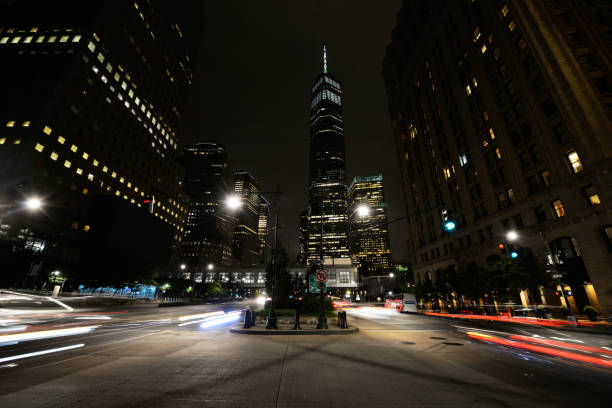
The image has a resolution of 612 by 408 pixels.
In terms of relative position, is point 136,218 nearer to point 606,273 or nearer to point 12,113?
point 12,113

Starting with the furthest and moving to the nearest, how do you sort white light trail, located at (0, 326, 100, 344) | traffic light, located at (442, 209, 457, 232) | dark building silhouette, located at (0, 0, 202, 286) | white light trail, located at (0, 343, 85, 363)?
1. dark building silhouette, located at (0, 0, 202, 286)
2. traffic light, located at (442, 209, 457, 232)
3. white light trail, located at (0, 326, 100, 344)
4. white light trail, located at (0, 343, 85, 363)

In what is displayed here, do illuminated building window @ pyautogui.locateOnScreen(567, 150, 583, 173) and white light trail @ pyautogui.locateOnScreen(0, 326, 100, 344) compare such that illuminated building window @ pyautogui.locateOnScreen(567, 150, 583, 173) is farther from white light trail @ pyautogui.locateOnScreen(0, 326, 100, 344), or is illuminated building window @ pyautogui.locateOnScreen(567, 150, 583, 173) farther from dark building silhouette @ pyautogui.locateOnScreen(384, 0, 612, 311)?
white light trail @ pyautogui.locateOnScreen(0, 326, 100, 344)

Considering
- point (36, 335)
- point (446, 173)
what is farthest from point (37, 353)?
point (446, 173)

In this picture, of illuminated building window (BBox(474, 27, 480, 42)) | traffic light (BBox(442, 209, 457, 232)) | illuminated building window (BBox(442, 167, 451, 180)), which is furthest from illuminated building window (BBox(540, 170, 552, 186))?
traffic light (BBox(442, 209, 457, 232))

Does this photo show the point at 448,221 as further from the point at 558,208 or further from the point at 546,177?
the point at 546,177

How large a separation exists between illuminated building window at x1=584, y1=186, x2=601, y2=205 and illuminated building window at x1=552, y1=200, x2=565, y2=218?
2711 mm

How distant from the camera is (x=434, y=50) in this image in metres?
58.0

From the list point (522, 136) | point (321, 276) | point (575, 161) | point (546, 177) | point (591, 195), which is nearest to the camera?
point (321, 276)

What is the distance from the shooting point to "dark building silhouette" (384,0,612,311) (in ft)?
87.4

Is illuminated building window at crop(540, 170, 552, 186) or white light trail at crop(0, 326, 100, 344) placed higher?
illuminated building window at crop(540, 170, 552, 186)

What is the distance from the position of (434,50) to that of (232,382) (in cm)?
7139

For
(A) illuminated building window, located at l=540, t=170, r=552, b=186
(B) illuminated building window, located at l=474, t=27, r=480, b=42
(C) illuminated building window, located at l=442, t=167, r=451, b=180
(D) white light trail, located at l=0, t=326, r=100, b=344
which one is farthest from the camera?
(C) illuminated building window, located at l=442, t=167, r=451, b=180

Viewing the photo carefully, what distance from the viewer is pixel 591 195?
2625 cm

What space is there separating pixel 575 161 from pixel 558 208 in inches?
211
